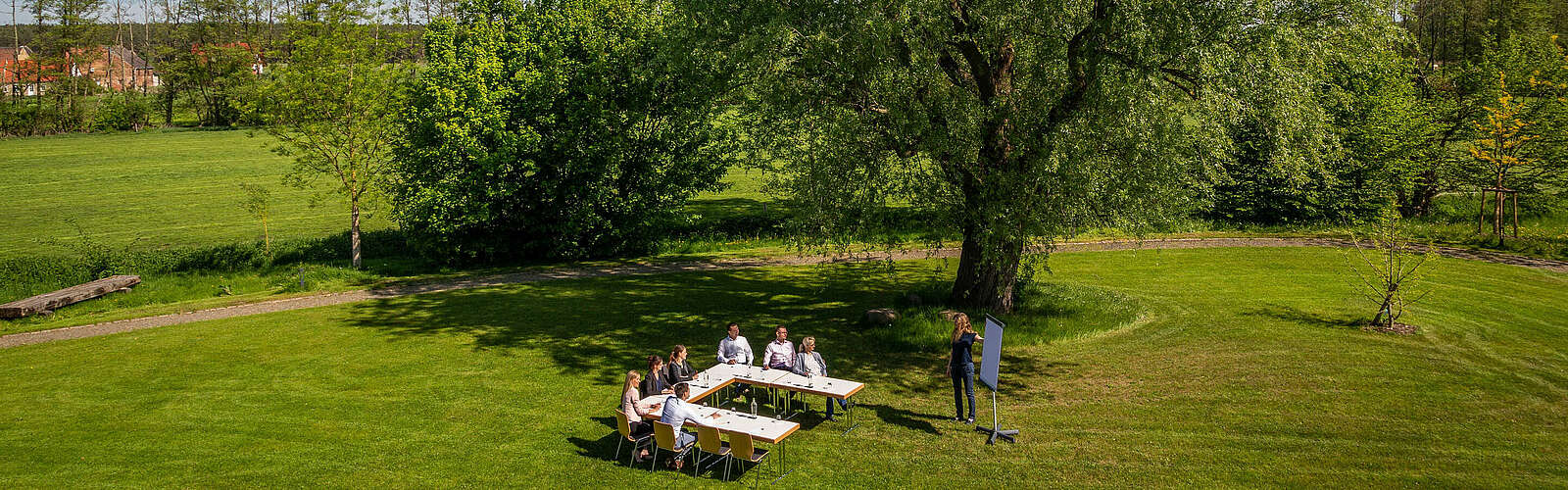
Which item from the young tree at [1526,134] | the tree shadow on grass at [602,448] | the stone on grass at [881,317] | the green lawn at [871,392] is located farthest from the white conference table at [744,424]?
the young tree at [1526,134]

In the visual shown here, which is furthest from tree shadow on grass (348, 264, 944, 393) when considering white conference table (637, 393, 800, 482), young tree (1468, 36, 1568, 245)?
young tree (1468, 36, 1568, 245)

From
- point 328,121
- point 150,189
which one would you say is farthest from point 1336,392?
point 150,189

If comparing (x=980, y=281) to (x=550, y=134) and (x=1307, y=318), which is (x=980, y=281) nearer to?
(x=1307, y=318)

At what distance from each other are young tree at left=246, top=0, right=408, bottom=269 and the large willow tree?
1452 centimetres

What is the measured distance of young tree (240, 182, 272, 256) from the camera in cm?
3086

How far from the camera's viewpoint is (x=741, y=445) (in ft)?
36.9

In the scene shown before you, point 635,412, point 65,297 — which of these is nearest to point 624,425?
point 635,412

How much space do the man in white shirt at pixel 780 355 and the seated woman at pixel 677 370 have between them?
135cm

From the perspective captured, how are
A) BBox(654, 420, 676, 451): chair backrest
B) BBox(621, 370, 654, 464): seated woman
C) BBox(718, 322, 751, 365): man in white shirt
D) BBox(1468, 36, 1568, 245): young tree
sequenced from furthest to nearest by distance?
BBox(1468, 36, 1568, 245): young tree, BBox(718, 322, 751, 365): man in white shirt, BBox(621, 370, 654, 464): seated woman, BBox(654, 420, 676, 451): chair backrest

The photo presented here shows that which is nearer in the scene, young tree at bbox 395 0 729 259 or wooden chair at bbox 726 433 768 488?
wooden chair at bbox 726 433 768 488

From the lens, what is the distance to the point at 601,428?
44.5 feet

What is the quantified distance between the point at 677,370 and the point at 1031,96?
798cm

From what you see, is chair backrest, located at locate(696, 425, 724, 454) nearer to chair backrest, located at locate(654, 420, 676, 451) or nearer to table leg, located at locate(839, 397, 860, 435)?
chair backrest, located at locate(654, 420, 676, 451)

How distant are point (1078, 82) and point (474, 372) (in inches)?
500
